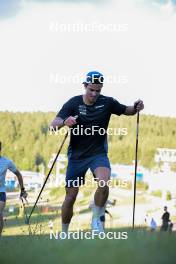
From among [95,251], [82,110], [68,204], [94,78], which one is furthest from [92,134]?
[95,251]

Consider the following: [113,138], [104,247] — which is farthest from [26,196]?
[104,247]

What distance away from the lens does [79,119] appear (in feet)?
19.9

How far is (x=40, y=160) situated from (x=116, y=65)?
1.01m

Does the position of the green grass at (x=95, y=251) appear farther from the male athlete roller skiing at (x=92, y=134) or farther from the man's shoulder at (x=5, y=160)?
the man's shoulder at (x=5, y=160)

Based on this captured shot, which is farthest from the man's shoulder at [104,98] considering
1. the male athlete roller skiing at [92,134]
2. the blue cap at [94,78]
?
the blue cap at [94,78]

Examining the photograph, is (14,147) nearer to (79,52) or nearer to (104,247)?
(79,52)

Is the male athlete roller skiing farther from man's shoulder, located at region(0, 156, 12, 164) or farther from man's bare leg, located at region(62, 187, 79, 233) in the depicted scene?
man's shoulder, located at region(0, 156, 12, 164)

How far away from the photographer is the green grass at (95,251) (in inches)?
212

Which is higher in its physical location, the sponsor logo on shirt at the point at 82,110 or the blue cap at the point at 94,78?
the blue cap at the point at 94,78

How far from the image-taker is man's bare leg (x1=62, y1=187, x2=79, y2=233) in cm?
624

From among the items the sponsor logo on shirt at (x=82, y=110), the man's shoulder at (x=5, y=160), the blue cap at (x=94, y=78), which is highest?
the blue cap at (x=94, y=78)

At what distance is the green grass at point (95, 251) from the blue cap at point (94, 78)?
115cm

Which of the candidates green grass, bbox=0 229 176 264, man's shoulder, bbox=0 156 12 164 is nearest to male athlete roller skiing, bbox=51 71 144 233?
green grass, bbox=0 229 176 264

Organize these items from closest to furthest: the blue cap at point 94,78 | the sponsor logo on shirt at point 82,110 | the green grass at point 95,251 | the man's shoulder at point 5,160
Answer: the green grass at point 95,251 → the sponsor logo on shirt at point 82,110 → the blue cap at point 94,78 → the man's shoulder at point 5,160
